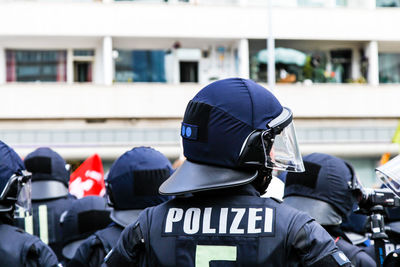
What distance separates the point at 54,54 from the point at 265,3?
23.7 ft

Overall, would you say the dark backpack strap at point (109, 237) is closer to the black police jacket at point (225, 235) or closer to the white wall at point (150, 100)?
the black police jacket at point (225, 235)

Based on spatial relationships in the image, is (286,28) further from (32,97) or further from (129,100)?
(32,97)

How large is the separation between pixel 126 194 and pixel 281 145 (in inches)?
66.2

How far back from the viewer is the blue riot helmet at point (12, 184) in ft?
10.6

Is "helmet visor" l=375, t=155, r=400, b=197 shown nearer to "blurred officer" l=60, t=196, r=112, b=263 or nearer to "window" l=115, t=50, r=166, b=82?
"blurred officer" l=60, t=196, r=112, b=263

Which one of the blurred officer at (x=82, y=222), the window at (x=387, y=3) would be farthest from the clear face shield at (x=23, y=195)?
the window at (x=387, y=3)

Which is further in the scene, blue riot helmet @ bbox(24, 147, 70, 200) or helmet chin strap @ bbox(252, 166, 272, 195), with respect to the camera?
blue riot helmet @ bbox(24, 147, 70, 200)

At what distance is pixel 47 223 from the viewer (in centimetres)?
518

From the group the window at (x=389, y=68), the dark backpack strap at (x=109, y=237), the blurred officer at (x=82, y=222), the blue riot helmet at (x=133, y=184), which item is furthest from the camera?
the window at (x=389, y=68)

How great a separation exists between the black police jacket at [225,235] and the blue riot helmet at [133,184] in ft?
4.67

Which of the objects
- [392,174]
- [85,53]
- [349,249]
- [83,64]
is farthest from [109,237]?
[83,64]

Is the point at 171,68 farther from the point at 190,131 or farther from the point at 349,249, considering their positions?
the point at 190,131

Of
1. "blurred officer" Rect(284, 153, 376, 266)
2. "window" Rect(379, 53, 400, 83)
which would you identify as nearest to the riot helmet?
"blurred officer" Rect(284, 153, 376, 266)

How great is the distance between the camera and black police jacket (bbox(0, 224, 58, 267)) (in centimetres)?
304
